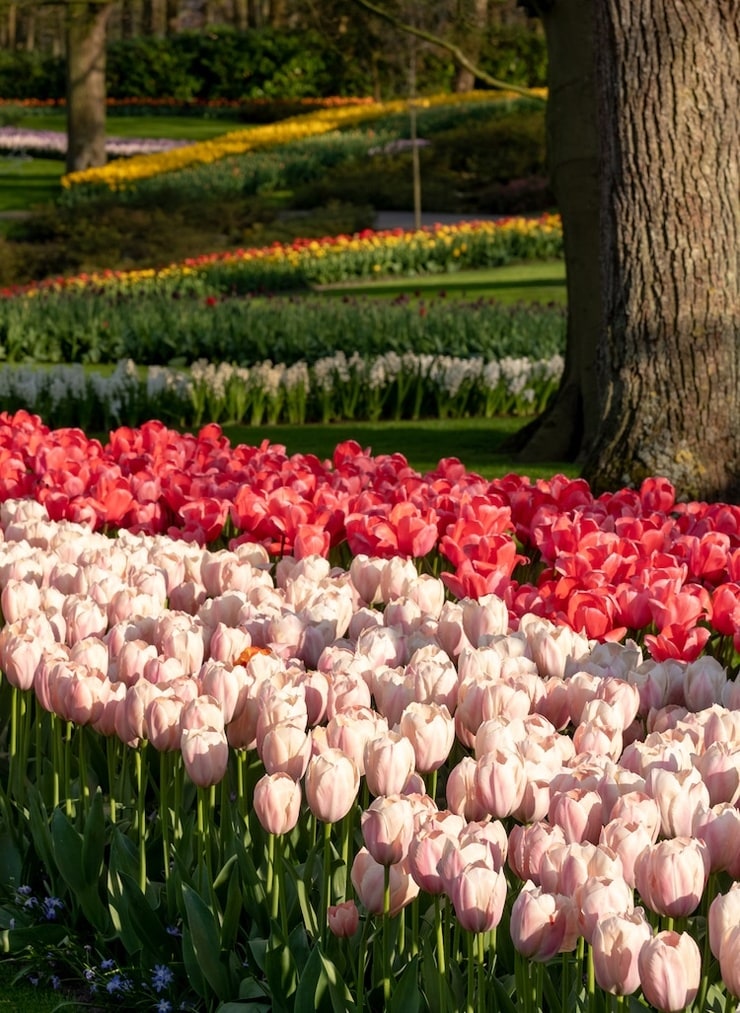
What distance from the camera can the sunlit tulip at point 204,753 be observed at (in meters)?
2.62

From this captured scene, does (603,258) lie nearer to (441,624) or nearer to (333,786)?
(441,624)

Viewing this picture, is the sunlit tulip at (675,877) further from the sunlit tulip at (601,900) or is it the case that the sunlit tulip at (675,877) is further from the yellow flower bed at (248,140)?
the yellow flower bed at (248,140)

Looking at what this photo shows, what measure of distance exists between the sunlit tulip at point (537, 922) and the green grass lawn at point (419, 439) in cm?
636

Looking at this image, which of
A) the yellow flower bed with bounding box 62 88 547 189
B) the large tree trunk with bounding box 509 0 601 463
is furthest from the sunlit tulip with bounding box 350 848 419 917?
the yellow flower bed with bounding box 62 88 547 189

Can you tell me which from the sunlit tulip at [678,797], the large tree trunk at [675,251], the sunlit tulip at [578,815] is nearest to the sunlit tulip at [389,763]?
the sunlit tulip at [578,815]

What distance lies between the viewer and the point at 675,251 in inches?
247

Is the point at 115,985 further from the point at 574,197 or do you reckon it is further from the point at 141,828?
the point at 574,197

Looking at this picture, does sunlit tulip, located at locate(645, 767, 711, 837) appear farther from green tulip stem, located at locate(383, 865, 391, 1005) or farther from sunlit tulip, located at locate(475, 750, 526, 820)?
green tulip stem, located at locate(383, 865, 391, 1005)

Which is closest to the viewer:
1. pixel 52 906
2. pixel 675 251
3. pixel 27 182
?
pixel 52 906

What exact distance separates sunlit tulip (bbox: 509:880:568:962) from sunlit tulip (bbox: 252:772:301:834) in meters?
0.52

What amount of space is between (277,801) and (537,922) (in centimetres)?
56

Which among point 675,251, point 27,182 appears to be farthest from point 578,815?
point 27,182

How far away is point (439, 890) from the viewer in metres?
2.14

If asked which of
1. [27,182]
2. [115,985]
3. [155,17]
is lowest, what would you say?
[115,985]
